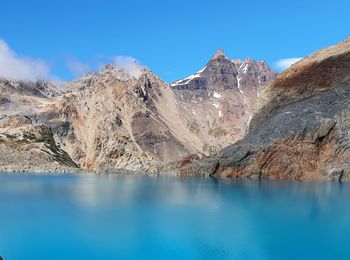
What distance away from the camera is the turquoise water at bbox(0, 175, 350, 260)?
3238 cm

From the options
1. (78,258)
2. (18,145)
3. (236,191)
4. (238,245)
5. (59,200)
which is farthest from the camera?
(18,145)

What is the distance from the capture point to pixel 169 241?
35.4 meters

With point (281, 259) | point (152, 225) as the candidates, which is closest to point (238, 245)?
point (281, 259)

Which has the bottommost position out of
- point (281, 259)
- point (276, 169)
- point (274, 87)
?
point (281, 259)

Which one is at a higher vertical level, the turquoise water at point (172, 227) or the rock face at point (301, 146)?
the rock face at point (301, 146)

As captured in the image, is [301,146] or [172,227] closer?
[172,227]

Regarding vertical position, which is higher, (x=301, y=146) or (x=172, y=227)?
(x=301, y=146)

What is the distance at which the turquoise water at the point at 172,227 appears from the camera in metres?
32.4

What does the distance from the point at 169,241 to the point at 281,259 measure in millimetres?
8404

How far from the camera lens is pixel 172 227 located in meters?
41.0

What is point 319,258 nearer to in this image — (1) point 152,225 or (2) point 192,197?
(1) point 152,225

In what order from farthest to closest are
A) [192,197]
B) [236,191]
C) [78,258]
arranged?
[236,191]
[192,197]
[78,258]

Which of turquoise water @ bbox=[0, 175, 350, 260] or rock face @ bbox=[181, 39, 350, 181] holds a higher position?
rock face @ bbox=[181, 39, 350, 181]

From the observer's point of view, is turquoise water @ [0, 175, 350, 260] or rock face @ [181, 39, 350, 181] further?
rock face @ [181, 39, 350, 181]
